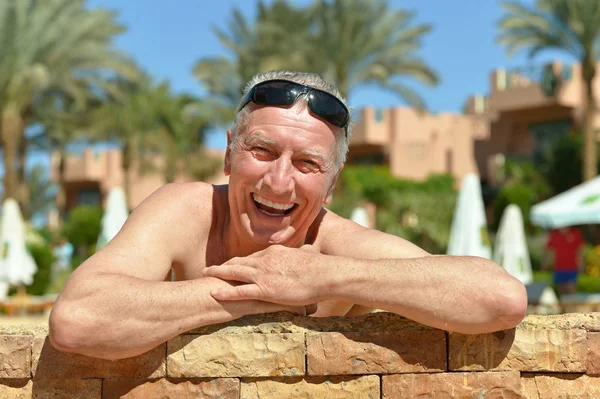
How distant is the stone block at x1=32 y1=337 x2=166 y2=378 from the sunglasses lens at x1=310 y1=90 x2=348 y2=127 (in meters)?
0.87

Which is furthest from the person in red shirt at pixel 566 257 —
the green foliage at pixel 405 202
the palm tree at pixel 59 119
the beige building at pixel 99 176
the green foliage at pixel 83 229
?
the beige building at pixel 99 176

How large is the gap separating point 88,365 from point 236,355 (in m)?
0.41

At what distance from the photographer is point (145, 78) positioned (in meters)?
28.4

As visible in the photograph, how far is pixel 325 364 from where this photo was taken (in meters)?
2.12

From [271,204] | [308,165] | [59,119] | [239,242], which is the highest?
[59,119]

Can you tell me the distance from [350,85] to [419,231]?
251 inches

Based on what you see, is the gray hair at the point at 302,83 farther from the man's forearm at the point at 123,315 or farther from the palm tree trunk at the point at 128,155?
the palm tree trunk at the point at 128,155

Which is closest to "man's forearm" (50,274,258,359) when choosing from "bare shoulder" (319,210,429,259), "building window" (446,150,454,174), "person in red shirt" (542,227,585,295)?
"bare shoulder" (319,210,429,259)

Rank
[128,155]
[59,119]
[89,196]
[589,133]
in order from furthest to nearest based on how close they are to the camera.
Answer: [89,196] → [128,155] → [59,119] → [589,133]

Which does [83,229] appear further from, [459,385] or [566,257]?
[459,385]

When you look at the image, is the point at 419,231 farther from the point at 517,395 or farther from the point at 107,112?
the point at 517,395

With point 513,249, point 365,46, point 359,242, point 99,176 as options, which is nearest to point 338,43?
point 365,46

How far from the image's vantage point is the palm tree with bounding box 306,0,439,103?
18.8m

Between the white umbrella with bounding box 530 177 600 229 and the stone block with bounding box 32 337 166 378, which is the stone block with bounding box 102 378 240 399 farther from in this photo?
the white umbrella with bounding box 530 177 600 229
